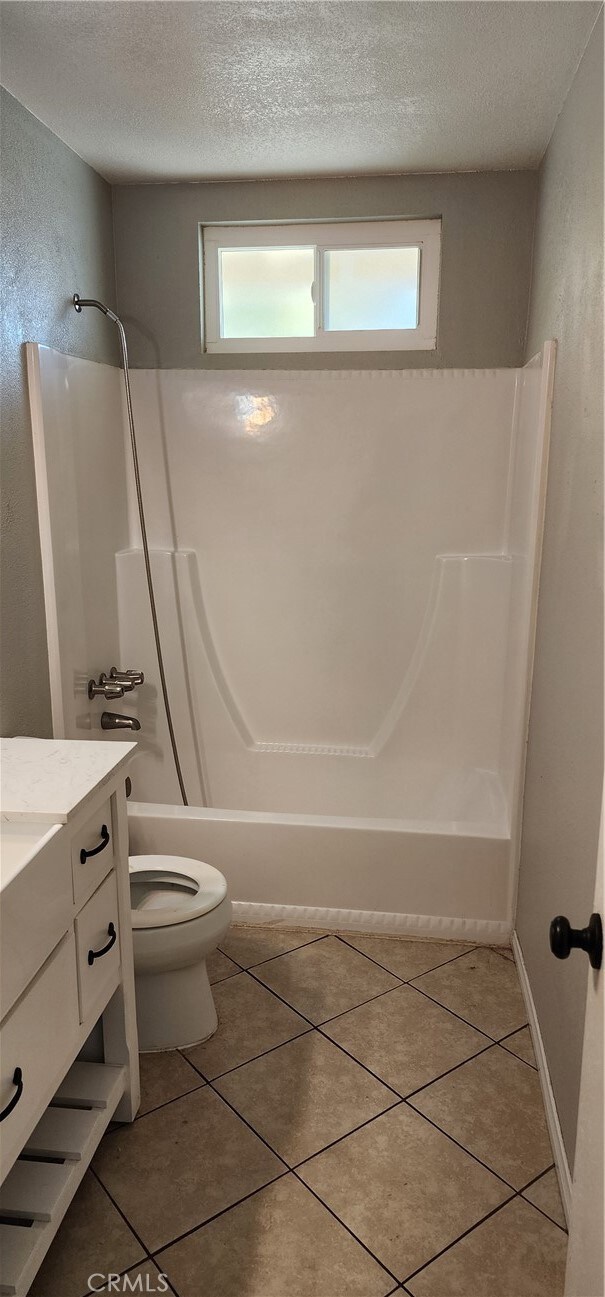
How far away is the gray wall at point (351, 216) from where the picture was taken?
267cm

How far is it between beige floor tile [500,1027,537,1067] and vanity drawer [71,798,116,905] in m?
1.07

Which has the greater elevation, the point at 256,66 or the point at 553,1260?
the point at 256,66

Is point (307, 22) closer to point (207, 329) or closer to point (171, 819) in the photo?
point (207, 329)

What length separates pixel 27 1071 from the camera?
1240mm

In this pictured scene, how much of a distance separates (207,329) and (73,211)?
0.58m

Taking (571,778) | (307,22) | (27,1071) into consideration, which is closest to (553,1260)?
(571,778)

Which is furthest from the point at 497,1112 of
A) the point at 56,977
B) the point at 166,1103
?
the point at 56,977

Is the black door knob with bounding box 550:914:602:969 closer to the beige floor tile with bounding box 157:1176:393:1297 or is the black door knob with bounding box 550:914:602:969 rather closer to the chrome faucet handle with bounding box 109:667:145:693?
the beige floor tile with bounding box 157:1176:393:1297

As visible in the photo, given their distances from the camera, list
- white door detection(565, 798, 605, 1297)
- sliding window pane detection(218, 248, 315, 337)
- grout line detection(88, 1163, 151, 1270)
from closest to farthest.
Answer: white door detection(565, 798, 605, 1297)
grout line detection(88, 1163, 151, 1270)
sliding window pane detection(218, 248, 315, 337)

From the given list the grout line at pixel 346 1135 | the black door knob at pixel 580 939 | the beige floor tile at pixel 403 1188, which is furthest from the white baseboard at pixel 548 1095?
the black door knob at pixel 580 939

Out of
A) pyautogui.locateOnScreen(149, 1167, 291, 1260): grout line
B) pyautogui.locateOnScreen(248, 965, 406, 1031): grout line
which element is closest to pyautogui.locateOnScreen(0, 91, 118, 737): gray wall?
pyautogui.locateOnScreen(248, 965, 406, 1031): grout line

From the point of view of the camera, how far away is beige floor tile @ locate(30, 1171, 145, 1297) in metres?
1.43

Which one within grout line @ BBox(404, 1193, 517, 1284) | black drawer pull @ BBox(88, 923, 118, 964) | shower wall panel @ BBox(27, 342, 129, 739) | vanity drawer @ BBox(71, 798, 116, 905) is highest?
shower wall panel @ BBox(27, 342, 129, 739)

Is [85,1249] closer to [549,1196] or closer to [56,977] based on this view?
[56,977]
